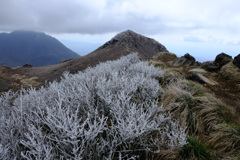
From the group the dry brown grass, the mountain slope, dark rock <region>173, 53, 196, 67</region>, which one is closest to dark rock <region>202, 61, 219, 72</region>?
dark rock <region>173, 53, 196, 67</region>

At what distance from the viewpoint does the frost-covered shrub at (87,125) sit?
7.91ft

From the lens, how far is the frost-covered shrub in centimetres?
241

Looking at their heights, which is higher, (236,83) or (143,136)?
(236,83)

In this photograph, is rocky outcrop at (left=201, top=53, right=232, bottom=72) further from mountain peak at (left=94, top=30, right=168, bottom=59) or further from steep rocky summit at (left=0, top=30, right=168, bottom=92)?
mountain peak at (left=94, top=30, right=168, bottom=59)

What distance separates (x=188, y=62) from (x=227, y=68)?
3689 mm

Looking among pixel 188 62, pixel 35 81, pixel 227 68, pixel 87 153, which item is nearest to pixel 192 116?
pixel 87 153

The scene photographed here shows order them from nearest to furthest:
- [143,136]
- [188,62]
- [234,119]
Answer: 1. [143,136]
2. [234,119]
3. [188,62]

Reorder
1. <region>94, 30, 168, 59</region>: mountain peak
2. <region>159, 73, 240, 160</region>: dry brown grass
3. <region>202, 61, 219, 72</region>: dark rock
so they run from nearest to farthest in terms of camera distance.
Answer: <region>159, 73, 240, 160</region>: dry brown grass → <region>202, 61, 219, 72</region>: dark rock → <region>94, 30, 168, 59</region>: mountain peak

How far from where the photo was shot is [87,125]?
3.49 metres

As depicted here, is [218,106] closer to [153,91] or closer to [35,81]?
[153,91]

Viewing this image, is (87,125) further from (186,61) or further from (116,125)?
(186,61)

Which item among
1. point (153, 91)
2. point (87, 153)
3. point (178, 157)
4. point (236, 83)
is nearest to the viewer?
point (87, 153)

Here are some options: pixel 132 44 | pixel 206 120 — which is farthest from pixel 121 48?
pixel 206 120

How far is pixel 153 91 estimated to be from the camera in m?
4.89
